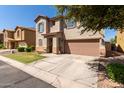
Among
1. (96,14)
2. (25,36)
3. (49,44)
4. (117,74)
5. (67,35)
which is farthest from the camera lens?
(25,36)

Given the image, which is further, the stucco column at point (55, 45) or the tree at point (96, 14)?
the stucco column at point (55, 45)

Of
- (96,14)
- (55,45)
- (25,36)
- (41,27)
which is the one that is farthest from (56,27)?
(96,14)

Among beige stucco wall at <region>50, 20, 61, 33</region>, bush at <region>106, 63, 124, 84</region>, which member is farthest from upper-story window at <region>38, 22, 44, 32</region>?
bush at <region>106, 63, 124, 84</region>

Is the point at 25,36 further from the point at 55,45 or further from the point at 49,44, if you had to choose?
the point at 55,45

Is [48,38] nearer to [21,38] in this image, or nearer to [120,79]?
[21,38]

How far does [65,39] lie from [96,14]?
13.1 meters

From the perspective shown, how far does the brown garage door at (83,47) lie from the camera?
687 inches

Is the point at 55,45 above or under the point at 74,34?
under

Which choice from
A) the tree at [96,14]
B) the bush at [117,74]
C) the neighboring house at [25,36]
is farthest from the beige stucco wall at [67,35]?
the bush at [117,74]

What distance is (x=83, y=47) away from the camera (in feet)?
62.5

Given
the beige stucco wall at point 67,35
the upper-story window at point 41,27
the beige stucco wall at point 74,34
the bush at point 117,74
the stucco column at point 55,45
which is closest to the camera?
the bush at point 117,74

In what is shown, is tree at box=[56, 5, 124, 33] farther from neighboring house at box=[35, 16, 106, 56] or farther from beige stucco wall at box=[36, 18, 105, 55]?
beige stucco wall at box=[36, 18, 105, 55]

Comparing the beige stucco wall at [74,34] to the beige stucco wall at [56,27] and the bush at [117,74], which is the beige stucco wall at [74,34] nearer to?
the beige stucco wall at [56,27]
